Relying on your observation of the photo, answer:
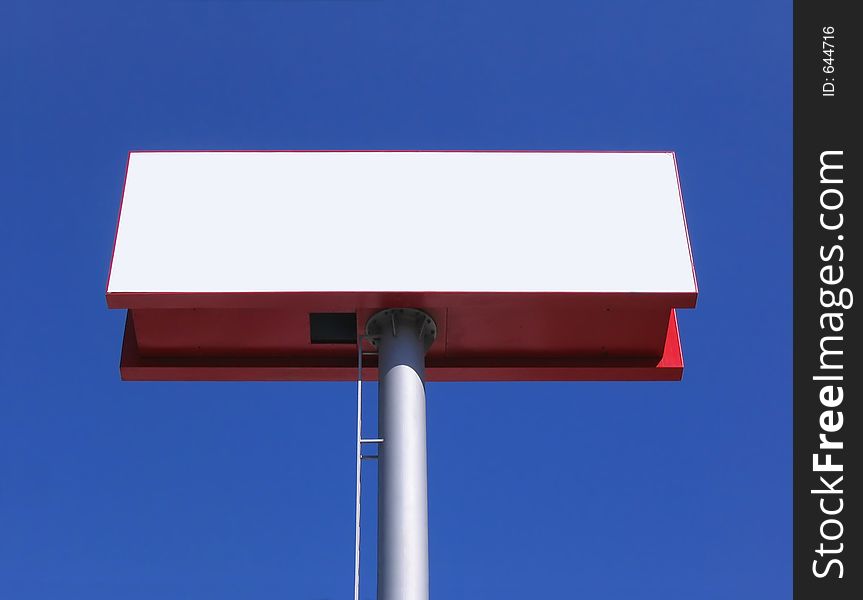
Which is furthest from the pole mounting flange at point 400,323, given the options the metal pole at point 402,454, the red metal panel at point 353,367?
the red metal panel at point 353,367

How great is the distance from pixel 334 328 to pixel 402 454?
1372 millimetres

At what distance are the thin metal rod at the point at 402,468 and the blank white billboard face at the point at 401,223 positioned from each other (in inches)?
20.5

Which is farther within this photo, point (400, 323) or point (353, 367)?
point (353, 367)

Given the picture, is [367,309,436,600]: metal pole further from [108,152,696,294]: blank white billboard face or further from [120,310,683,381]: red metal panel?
[120,310,683,381]: red metal panel

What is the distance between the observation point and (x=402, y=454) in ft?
32.1

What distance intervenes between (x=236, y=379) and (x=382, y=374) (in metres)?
1.41

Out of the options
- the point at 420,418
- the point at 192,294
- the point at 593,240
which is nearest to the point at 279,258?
the point at 192,294

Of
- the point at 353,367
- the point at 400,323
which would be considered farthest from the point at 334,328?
the point at 400,323

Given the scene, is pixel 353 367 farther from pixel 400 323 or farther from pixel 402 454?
pixel 402 454

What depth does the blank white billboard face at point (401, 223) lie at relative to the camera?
1020cm

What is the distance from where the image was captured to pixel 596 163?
1090 cm

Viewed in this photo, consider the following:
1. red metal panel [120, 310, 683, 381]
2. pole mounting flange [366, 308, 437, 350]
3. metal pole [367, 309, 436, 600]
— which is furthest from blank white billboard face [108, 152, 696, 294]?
red metal panel [120, 310, 683, 381]

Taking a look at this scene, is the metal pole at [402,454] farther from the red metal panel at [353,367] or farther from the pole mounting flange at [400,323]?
the red metal panel at [353,367]

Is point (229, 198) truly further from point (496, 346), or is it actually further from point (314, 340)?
point (496, 346)
